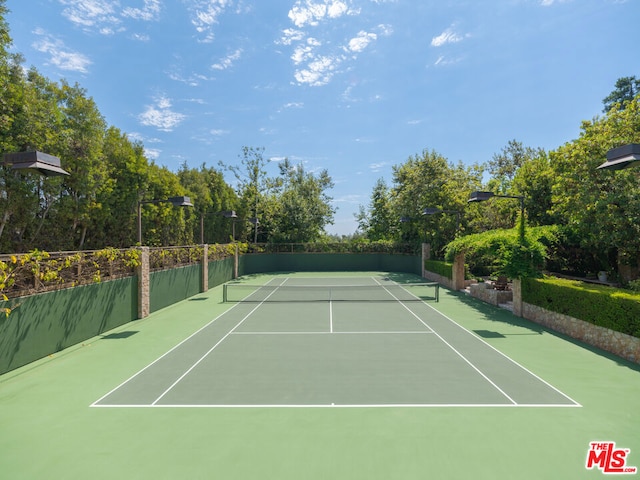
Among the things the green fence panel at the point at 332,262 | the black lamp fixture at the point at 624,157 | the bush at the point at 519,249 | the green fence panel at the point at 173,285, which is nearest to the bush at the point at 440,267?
the bush at the point at 519,249

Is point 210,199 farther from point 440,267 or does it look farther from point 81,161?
point 440,267

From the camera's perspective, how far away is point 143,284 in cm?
1484

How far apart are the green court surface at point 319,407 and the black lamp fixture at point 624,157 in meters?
4.48

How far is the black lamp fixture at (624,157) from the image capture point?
6871 millimetres

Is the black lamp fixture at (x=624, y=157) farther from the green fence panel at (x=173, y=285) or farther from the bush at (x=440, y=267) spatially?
the bush at (x=440, y=267)

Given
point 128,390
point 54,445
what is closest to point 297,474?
point 54,445

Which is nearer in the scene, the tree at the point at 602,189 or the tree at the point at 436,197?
the tree at the point at 602,189

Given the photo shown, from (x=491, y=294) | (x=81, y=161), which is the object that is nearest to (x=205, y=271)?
(x=81, y=161)

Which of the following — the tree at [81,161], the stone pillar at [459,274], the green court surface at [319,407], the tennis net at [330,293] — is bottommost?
the green court surface at [319,407]

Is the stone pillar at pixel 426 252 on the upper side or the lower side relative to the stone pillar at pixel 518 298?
upper

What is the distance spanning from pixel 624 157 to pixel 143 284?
15504 millimetres

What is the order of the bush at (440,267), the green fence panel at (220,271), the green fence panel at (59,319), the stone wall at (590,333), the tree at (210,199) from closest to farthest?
the green fence panel at (59,319) → the stone wall at (590,333) → the bush at (440,267) → the green fence panel at (220,271) → the tree at (210,199)

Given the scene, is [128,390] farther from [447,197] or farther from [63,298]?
[447,197]

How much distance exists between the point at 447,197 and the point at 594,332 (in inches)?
742
